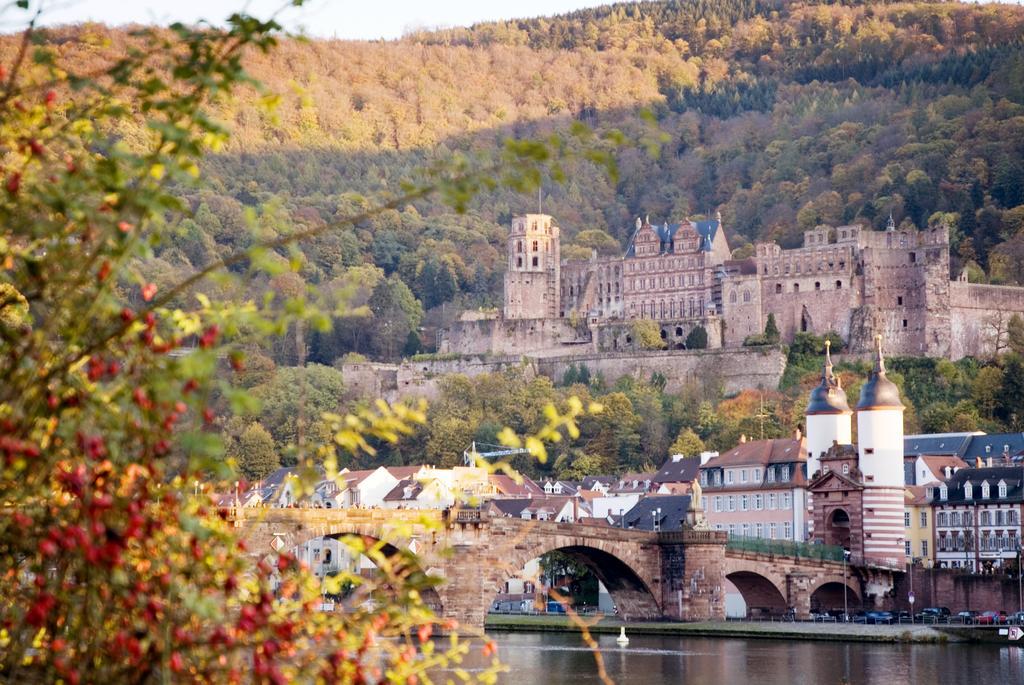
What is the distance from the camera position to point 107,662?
10.9 metres

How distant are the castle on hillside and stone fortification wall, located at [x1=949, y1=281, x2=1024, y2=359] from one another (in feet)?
0.27

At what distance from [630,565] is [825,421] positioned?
461 inches

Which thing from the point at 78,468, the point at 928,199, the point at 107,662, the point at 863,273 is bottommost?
the point at 107,662

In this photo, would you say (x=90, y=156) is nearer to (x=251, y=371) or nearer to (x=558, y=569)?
(x=558, y=569)

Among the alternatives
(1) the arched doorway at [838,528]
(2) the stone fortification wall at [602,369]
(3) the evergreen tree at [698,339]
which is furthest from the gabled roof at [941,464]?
(3) the evergreen tree at [698,339]

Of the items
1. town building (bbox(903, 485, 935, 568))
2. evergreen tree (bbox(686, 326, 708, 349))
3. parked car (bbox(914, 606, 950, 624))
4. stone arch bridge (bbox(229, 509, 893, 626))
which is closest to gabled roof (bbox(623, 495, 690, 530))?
stone arch bridge (bbox(229, 509, 893, 626))

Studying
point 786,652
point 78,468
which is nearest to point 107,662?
point 78,468

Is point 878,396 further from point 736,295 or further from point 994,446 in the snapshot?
point 736,295

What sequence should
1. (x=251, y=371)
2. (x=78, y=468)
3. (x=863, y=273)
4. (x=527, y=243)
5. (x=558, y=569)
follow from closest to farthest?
(x=78, y=468), (x=558, y=569), (x=251, y=371), (x=863, y=273), (x=527, y=243)

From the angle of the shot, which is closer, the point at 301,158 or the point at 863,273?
the point at 863,273

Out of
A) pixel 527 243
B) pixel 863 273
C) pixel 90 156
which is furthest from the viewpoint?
pixel 527 243

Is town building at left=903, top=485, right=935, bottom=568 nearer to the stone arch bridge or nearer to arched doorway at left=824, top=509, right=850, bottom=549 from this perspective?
arched doorway at left=824, top=509, right=850, bottom=549

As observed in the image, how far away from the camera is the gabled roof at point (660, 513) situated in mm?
80938

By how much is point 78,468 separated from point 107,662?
3.62 feet
